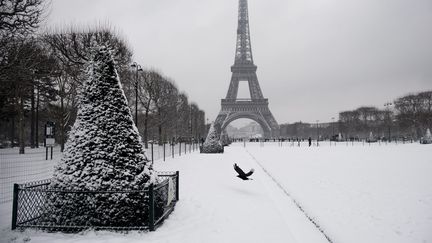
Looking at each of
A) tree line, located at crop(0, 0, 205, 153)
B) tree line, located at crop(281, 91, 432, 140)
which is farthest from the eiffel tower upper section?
tree line, located at crop(0, 0, 205, 153)

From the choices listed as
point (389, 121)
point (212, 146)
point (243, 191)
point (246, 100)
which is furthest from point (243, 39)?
point (243, 191)

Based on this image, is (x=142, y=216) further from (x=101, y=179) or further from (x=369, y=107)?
(x=369, y=107)

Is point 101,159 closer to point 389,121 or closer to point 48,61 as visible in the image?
point 48,61

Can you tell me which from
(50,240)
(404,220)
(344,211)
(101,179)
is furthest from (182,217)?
(404,220)

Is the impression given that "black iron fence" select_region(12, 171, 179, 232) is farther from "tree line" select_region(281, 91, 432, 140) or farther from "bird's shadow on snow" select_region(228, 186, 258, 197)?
"tree line" select_region(281, 91, 432, 140)

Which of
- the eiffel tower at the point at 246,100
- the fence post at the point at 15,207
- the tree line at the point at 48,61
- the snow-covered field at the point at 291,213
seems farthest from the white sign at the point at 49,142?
the eiffel tower at the point at 246,100
